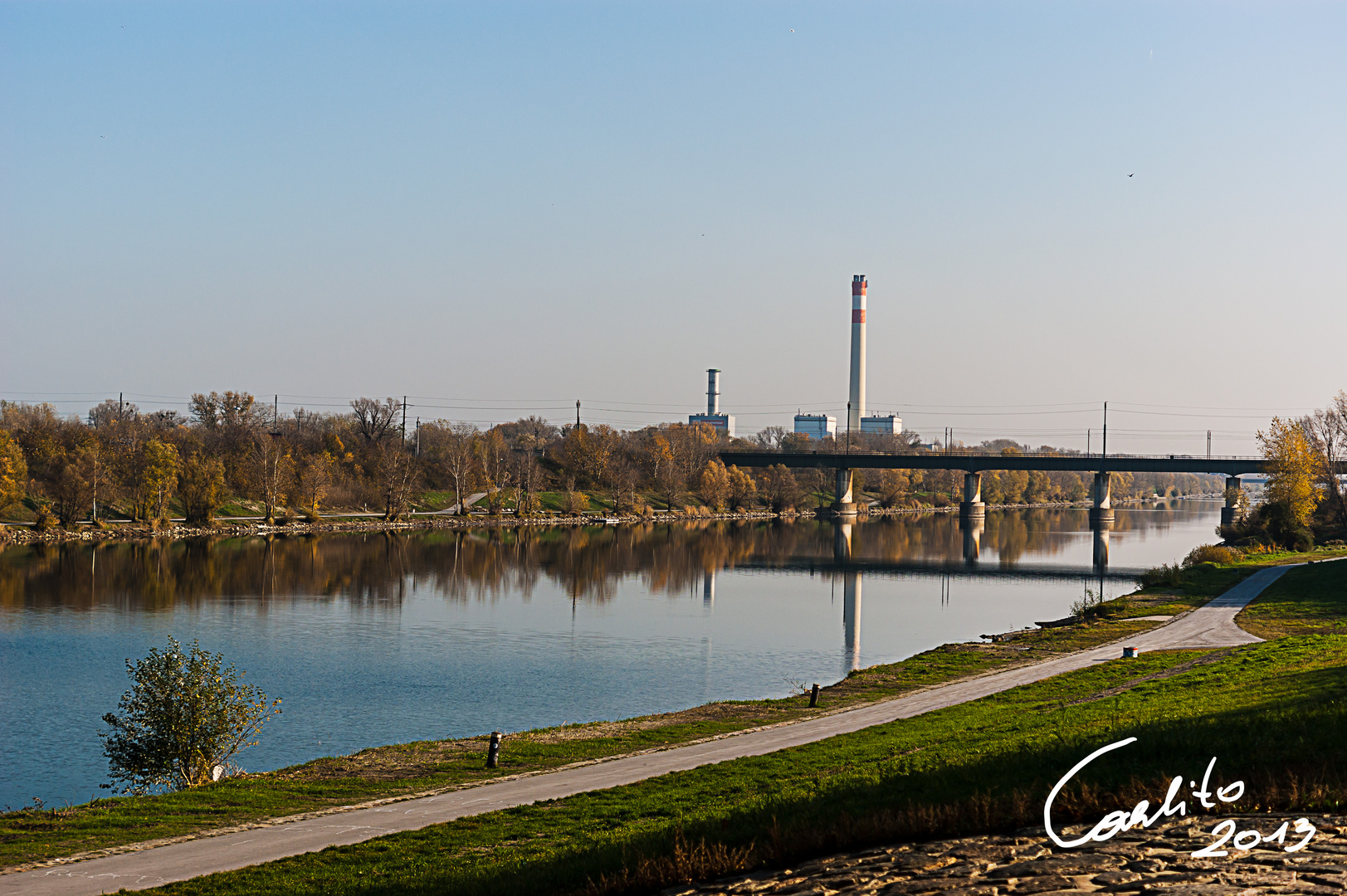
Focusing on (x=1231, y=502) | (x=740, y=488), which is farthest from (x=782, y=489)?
(x=1231, y=502)

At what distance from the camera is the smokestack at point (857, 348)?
176 m

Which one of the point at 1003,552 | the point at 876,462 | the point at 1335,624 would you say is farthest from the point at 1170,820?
the point at 876,462

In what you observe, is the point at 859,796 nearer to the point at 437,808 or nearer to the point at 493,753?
the point at 437,808

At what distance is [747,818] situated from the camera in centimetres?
1195

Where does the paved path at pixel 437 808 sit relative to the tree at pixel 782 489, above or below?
below

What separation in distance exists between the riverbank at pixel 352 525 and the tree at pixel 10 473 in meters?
2.19

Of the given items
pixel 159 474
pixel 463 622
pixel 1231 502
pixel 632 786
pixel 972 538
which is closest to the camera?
pixel 632 786

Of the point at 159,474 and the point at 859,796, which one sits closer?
the point at 859,796

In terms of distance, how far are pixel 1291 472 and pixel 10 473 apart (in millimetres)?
93782

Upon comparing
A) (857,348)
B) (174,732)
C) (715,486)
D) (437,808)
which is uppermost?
(857,348)

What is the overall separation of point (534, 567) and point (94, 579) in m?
26.1

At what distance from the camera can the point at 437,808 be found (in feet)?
59.5

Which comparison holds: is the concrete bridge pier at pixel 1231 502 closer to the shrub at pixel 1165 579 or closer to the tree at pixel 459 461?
the shrub at pixel 1165 579
